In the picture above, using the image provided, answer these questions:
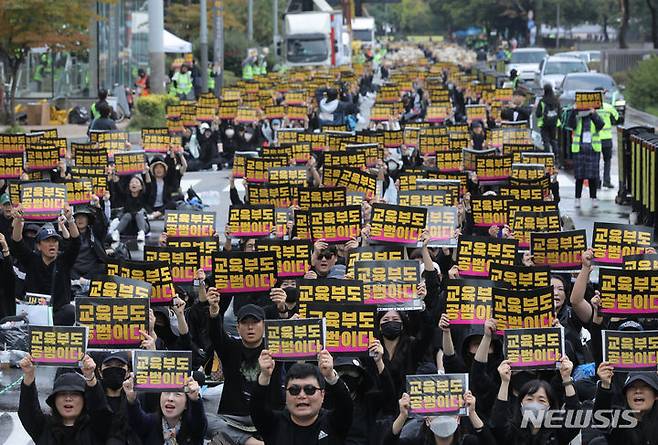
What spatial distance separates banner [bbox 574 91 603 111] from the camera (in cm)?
2345

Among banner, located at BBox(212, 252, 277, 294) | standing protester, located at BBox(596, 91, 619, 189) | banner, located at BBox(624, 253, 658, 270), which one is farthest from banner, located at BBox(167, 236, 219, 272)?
standing protester, located at BBox(596, 91, 619, 189)

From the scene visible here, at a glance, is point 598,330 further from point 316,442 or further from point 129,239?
point 129,239

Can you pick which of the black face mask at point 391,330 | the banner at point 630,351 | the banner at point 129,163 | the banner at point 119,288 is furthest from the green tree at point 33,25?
the banner at point 630,351

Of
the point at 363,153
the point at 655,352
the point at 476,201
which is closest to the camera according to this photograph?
the point at 655,352

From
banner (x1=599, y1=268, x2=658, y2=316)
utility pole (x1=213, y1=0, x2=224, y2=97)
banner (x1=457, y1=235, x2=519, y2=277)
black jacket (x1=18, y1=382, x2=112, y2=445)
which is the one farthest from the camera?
utility pole (x1=213, y1=0, x2=224, y2=97)

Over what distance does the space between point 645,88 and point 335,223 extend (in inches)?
1385

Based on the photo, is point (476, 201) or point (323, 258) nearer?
point (323, 258)

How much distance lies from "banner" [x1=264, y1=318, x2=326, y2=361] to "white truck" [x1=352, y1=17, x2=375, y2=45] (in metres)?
99.2

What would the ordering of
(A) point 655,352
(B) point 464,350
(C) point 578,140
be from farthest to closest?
(C) point 578,140 < (B) point 464,350 < (A) point 655,352

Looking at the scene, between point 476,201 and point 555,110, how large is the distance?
15.3 meters

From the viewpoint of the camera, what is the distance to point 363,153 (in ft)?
63.6

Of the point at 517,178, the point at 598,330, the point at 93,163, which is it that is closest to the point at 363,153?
the point at 517,178

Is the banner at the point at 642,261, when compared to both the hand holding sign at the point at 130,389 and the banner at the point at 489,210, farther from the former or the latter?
the hand holding sign at the point at 130,389

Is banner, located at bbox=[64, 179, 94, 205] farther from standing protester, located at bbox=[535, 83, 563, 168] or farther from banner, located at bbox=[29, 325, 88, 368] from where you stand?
standing protester, located at bbox=[535, 83, 563, 168]
